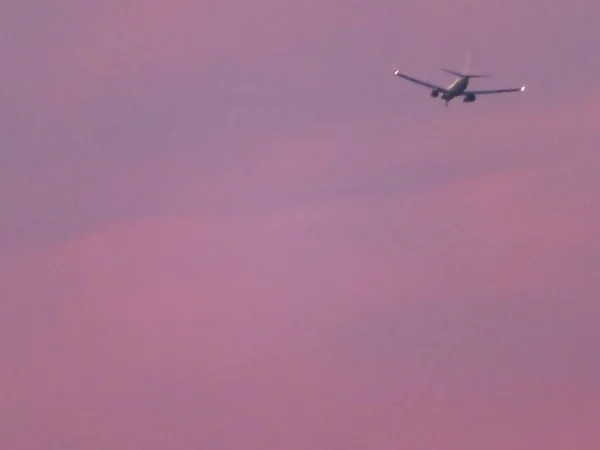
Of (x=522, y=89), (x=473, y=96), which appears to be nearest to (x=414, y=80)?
(x=473, y=96)

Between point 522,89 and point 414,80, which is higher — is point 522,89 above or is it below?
below

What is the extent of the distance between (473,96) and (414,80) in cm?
761

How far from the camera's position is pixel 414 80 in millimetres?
115375

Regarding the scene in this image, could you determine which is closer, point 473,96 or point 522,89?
point 522,89

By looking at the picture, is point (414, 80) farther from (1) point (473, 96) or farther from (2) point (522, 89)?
(2) point (522, 89)

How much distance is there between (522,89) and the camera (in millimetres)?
98625

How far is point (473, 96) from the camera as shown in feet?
362

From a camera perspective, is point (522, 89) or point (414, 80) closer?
point (522, 89)

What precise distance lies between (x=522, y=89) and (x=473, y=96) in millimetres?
11969
